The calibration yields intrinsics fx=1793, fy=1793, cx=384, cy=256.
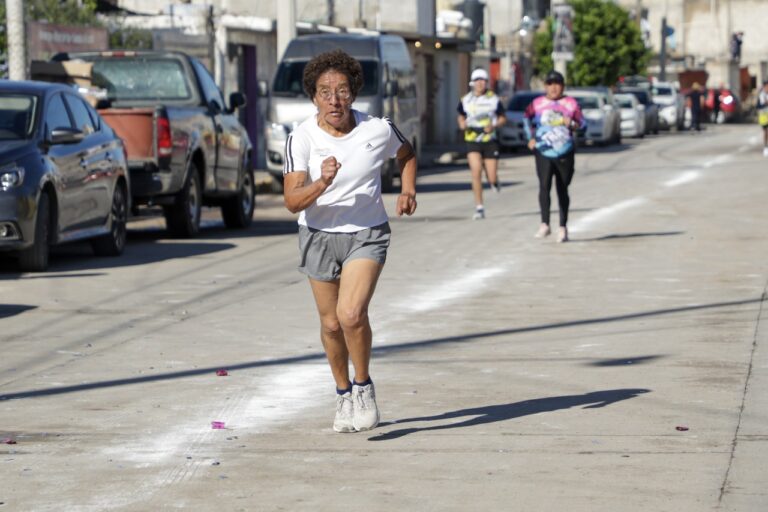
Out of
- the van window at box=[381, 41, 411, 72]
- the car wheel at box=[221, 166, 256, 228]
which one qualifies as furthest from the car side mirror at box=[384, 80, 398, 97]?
the car wheel at box=[221, 166, 256, 228]

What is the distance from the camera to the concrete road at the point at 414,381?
6676 millimetres

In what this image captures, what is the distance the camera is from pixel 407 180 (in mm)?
7883

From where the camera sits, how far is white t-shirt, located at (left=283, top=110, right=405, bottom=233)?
301 inches

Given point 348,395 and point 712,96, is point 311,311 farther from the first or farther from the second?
point 712,96

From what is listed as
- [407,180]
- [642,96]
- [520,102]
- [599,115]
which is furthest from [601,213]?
[642,96]

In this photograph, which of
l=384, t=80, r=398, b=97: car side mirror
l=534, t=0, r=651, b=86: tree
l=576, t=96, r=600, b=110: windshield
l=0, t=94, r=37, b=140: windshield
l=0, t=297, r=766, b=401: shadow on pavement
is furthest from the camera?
l=534, t=0, r=651, b=86: tree

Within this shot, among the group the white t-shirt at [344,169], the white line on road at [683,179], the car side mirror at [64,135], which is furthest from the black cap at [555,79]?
the white t-shirt at [344,169]

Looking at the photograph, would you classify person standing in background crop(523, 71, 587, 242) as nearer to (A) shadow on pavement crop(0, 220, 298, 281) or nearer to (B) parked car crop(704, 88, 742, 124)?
(A) shadow on pavement crop(0, 220, 298, 281)

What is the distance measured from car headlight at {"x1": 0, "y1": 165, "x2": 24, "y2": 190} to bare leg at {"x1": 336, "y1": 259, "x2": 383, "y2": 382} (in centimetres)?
745

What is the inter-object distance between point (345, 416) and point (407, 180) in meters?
1.07

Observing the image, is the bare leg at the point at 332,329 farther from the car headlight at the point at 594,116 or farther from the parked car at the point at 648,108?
the parked car at the point at 648,108

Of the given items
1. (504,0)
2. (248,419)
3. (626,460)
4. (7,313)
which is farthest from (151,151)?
(504,0)

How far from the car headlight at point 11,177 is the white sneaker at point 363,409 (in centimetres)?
746

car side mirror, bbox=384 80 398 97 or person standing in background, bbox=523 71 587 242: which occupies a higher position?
car side mirror, bbox=384 80 398 97
